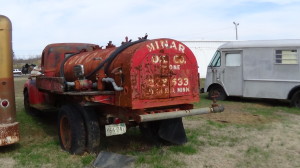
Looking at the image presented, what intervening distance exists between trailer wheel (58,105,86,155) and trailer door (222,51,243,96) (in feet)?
27.0

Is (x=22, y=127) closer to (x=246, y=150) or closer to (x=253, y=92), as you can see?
(x=246, y=150)

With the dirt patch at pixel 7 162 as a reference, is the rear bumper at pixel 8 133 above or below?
above

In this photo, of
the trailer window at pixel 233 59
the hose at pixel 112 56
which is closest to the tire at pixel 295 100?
the trailer window at pixel 233 59

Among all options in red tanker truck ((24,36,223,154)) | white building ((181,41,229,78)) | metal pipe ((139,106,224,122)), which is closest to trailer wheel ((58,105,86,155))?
red tanker truck ((24,36,223,154))

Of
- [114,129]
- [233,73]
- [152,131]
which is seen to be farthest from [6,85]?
[233,73]

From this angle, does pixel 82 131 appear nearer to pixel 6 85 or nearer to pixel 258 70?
pixel 6 85

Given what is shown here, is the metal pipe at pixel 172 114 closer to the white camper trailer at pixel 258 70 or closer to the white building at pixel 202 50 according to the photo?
the white camper trailer at pixel 258 70

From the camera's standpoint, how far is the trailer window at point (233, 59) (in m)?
13.0

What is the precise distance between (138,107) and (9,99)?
236 centimetres

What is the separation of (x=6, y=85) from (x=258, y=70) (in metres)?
9.17

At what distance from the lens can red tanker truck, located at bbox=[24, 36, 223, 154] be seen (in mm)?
5121

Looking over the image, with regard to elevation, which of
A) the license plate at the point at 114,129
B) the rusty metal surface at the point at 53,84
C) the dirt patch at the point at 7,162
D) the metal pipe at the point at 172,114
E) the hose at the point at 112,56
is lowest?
the dirt patch at the point at 7,162

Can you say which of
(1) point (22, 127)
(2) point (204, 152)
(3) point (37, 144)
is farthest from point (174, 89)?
(1) point (22, 127)

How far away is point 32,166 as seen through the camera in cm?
535
